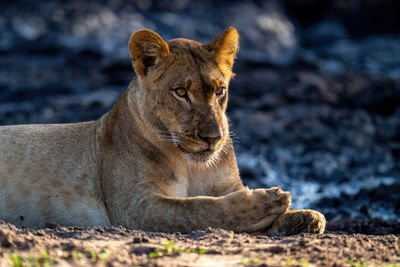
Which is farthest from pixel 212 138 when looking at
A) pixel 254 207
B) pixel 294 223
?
pixel 294 223

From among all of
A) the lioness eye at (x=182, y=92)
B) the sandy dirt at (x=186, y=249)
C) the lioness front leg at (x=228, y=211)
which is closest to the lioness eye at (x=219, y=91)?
the lioness eye at (x=182, y=92)

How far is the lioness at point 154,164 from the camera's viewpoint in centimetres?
495

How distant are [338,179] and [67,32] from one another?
33.2 ft

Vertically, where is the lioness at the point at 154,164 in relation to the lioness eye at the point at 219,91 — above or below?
below

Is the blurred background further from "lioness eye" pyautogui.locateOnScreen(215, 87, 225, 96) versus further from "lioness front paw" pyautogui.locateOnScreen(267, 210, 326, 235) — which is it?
"lioness eye" pyautogui.locateOnScreen(215, 87, 225, 96)

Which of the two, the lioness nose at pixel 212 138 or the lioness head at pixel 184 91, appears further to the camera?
the lioness head at pixel 184 91

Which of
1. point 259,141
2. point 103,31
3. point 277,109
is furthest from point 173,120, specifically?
point 103,31

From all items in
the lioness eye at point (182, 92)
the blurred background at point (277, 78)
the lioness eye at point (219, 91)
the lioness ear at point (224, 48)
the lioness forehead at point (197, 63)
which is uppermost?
the blurred background at point (277, 78)

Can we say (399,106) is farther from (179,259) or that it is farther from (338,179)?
(179,259)

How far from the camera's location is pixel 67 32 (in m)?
17.2

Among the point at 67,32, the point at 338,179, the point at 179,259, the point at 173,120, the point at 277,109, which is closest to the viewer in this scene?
the point at 179,259

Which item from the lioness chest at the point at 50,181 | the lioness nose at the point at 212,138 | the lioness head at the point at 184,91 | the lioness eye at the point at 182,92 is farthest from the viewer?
the lioness chest at the point at 50,181

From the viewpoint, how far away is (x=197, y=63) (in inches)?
211

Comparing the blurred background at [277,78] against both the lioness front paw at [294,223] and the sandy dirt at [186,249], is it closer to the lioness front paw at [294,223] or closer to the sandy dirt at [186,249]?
the lioness front paw at [294,223]
